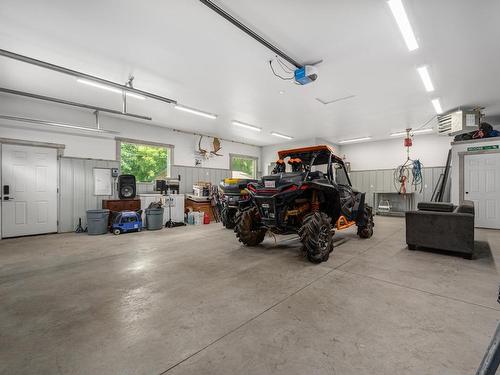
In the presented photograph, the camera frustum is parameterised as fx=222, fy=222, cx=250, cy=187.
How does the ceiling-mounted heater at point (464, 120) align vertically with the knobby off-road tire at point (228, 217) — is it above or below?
above

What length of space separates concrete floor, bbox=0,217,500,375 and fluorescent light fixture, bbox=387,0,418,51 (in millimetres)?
3314

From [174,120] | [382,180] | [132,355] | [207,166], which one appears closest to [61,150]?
[174,120]

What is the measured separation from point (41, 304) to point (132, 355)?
1.52 meters

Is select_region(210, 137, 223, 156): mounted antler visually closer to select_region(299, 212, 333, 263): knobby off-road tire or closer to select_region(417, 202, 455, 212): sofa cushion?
select_region(299, 212, 333, 263): knobby off-road tire

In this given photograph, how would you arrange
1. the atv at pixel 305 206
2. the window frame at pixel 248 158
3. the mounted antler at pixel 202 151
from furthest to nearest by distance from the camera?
1. the window frame at pixel 248 158
2. the mounted antler at pixel 202 151
3. the atv at pixel 305 206

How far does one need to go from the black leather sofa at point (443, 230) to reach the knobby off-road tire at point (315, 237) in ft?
6.05

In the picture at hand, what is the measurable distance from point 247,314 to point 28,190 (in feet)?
22.6

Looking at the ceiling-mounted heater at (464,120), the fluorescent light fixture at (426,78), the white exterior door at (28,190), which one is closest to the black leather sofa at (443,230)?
the fluorescent light fixture at (426,78)

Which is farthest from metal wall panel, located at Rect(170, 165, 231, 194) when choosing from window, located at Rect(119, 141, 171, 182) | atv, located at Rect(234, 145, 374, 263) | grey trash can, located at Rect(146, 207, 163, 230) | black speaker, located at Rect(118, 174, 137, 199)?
window, located at Rect(119, 141, 171, 182)

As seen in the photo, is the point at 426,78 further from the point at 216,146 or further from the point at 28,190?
the point at 28,190

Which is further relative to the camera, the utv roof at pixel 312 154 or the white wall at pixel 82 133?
the white wall at pixel 82 133

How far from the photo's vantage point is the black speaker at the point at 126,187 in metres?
6.66

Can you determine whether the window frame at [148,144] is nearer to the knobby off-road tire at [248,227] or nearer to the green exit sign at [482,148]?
the knobby off-road tire at [248,227]

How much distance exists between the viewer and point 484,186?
21.6 ft
